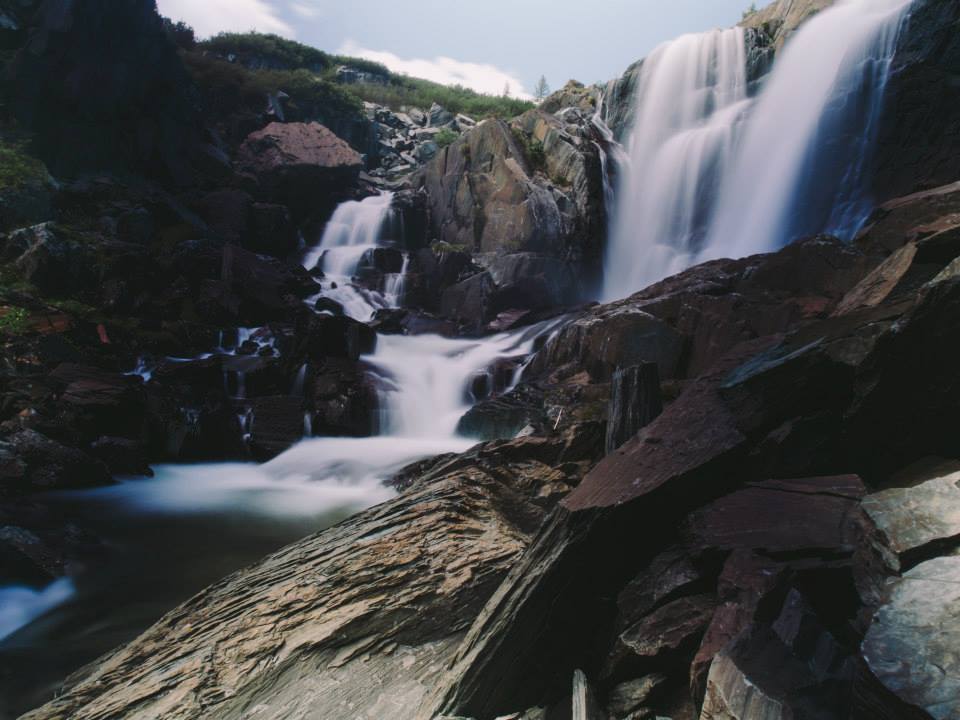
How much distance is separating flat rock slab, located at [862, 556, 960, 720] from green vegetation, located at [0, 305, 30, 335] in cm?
1465

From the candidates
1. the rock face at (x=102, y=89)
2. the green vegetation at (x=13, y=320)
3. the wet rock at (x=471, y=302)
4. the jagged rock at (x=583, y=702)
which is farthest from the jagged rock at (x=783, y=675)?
the rock face at (x=102, y=89)

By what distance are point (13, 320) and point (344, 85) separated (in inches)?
1627

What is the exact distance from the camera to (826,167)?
49.3 ft

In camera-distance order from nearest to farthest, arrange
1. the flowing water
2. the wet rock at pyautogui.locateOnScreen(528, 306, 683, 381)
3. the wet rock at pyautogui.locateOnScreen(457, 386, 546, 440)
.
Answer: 1. the flowing water
2. the wet rock at pyautogui.locateOnScreen(528, 306, 683, 381)
3. the wet rock at pyautogui.locateOnScreen(457, 386, 546, 440)

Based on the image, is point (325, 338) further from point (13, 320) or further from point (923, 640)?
point (923, 640)

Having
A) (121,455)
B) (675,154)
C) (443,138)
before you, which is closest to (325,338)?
(121,455)

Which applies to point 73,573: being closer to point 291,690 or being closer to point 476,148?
point 291,690

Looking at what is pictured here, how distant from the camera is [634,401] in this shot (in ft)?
15.1

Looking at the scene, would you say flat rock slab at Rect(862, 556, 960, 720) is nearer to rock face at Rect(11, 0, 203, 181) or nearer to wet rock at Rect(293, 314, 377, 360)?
wet rock at Rect(293, 314, 377, 360)

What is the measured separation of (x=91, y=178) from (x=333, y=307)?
10.4 m

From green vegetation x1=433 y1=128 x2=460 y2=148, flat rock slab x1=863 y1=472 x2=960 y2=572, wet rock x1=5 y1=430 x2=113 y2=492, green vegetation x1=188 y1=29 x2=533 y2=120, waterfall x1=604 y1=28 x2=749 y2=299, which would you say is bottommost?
flat rock slab x1=863 y1=472 x2=960 y2=572

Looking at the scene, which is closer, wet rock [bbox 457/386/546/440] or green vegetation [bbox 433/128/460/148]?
wet rock [bbox 457/386/546/440]

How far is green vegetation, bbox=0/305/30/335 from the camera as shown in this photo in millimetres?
10844

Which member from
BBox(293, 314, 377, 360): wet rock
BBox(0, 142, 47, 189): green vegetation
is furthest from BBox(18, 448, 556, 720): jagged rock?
BBox(0, 142, 47, 189): green vegetation
